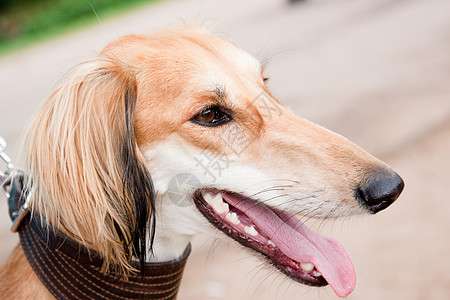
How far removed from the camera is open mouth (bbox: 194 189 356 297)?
2.39 m

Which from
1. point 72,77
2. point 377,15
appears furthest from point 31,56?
point 72,77

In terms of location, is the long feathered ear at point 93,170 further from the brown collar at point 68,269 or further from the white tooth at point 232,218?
the white tooth at point 232,218

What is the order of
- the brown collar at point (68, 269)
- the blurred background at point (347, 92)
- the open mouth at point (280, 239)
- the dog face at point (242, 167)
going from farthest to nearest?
the blurred background at point (347, 92) < the open mouth at point (280, 239) < the dog face at point (242, 167) < the brown collar at point (68, 269)

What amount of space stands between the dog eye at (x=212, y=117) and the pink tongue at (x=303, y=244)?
0.36 m

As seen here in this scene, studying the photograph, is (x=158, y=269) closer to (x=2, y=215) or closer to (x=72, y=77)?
(x=72, y=77)

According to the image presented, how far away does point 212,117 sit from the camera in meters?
2.40

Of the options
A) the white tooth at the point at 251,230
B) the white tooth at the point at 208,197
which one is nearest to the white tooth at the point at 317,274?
the white tooth at the point at 251,230

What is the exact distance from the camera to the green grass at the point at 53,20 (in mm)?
14641

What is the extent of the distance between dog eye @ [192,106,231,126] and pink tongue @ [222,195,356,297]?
1.17ft

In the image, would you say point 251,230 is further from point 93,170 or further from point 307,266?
point 93,170


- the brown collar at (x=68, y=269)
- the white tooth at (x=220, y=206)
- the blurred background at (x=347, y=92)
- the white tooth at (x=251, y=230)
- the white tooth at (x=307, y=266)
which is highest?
the brown collar at (x=68, y=269)

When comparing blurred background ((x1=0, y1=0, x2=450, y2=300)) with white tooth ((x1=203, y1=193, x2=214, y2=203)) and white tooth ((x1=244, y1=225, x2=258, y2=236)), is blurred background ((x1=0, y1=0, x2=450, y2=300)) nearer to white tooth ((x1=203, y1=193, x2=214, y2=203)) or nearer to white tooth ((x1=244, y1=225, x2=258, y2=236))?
white tooth ((x1=244, y1=225, x2=258, y2=236))

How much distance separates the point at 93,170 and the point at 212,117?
0.59m

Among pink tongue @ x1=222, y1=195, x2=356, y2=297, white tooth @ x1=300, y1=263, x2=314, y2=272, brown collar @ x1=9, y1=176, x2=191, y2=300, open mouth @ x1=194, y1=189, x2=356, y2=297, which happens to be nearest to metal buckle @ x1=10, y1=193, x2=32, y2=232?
brown collar @ x1=9, y1=176, x2=191, y2=300
